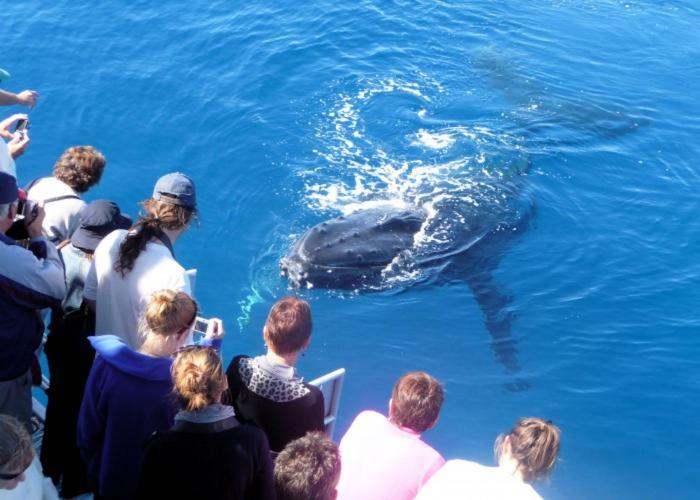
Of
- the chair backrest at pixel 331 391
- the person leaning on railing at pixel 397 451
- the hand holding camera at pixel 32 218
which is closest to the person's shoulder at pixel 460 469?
the person leaning on railing at pixel 397 451

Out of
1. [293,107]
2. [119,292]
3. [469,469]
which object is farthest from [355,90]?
[469,469]

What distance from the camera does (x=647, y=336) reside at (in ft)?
38.8

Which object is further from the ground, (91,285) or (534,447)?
(91,285)

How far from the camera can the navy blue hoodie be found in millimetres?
4969

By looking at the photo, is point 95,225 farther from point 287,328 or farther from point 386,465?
point 386,465

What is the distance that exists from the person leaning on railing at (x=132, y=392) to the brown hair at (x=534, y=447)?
234cm

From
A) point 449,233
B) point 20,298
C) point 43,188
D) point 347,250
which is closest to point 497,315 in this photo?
point 449,233

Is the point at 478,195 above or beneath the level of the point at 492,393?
above

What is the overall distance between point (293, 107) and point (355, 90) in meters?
1.61

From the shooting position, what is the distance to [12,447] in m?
4.06

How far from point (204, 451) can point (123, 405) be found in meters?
0.95

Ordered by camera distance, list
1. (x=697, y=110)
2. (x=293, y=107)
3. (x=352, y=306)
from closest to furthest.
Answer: (x=352, y=306) < (x=293, y=107) < (x=697, y=110)

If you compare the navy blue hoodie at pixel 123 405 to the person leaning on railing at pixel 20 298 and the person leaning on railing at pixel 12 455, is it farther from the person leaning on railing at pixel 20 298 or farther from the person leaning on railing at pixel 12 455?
the person leaning on railing at pixel 12 455

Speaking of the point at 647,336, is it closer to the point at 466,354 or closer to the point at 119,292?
the point at 466,354
